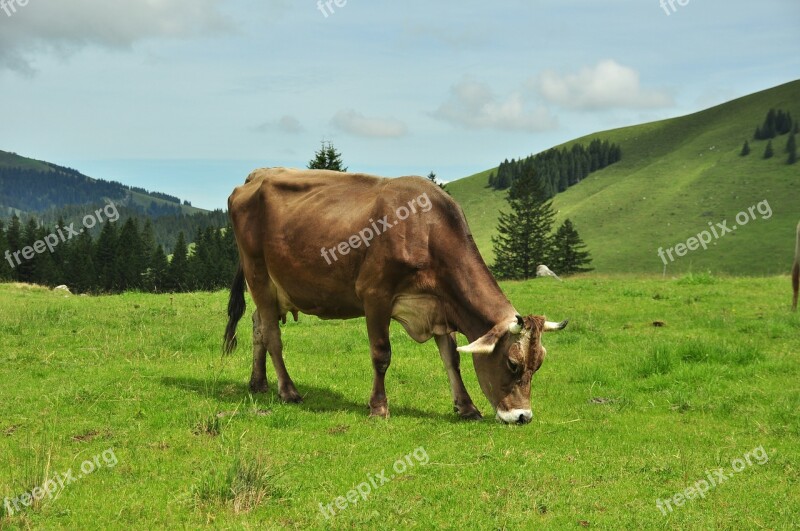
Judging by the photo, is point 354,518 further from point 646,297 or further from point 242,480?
point 646,297

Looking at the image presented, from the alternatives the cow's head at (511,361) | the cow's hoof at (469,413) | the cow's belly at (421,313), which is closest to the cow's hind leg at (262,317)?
the cow's belly at (421,313)

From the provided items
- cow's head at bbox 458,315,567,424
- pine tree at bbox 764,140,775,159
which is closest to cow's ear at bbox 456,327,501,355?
cow's head at bbox 458,315,567,424

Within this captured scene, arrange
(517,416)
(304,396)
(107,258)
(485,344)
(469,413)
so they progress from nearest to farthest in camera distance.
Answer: (485,344), (517,416), (469,413), (304,396), (107,258)

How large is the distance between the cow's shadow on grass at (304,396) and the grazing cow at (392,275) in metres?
0.29

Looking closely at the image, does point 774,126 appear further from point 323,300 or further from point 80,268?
point 323,300

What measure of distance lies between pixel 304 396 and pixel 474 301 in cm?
339

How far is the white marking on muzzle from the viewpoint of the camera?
912 cm

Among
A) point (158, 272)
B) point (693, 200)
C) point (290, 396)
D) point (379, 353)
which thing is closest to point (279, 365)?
point (290, 396)

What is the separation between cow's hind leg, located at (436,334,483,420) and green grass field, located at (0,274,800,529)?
247 millimetres

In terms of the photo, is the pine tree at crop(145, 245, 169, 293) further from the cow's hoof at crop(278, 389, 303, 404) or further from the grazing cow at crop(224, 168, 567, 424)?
the cow's hoof at crop(278, 389, 303, 404)

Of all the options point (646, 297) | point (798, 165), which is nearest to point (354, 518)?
point (646, 297)

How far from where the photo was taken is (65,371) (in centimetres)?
1229

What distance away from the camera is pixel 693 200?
13750 centimetres

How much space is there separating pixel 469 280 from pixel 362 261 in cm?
156
